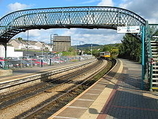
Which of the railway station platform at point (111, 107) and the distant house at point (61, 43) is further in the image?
the distant house at point (61, 43)

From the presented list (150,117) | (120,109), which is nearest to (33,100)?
(120,109)

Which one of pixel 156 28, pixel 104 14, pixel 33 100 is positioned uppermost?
pixel 104 14

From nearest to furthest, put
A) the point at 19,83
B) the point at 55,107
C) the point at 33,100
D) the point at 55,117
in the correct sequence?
the point at 55,117, the point at 55,107, the point at 33,100, the point at 19,83

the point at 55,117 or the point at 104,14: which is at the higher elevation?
the point at 104,14

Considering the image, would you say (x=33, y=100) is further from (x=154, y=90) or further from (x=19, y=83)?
(x=154, y=90)

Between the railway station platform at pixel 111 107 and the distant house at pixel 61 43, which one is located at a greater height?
the distant house at pixel 61 43

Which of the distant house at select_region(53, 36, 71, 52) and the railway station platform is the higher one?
the distant house at select_region(53, 36, 71, 52)

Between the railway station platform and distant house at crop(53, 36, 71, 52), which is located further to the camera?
distant house at crop(53, 36, 71, 52)

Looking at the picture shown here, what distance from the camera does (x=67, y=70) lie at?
30078mm

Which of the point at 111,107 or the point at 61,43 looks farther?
the point at 61,43

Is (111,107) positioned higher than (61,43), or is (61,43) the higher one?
(61,43)

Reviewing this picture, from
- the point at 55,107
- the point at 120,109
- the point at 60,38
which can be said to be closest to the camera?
the point at 120,109

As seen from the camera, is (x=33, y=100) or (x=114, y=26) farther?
(x=114, y=26)

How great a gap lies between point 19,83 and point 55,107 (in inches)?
271
